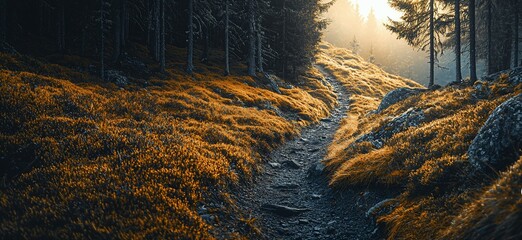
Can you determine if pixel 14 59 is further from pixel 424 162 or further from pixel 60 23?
pixel 424 162

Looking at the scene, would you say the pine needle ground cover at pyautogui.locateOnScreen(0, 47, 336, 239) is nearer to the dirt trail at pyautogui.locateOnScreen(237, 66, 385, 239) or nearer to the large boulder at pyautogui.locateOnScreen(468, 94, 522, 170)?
the dirt trail at pyautogui.locateOnScreen(237, 66, 385, 239)

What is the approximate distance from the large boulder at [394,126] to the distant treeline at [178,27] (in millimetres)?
23688

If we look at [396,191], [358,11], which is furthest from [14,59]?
[358,11]

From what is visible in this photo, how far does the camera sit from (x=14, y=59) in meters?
20.0

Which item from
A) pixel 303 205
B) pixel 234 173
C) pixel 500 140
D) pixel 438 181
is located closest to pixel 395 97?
pixel 303 205

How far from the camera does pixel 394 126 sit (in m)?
13.6

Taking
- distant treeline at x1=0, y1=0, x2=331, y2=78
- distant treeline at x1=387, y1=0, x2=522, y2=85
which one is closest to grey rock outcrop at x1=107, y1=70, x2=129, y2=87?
distant treeline at x1=0, y1=0, x2=331, y2=78

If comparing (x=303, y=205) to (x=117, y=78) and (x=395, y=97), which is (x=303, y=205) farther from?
(x=117, y=78)

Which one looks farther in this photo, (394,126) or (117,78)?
(117,78)

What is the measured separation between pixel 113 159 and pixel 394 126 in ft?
39.2

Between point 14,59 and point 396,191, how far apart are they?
24.9m

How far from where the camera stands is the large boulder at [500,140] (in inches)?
241

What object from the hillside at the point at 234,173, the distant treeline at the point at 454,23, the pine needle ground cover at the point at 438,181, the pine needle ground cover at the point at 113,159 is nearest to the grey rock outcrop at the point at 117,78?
the pine needle ground cover at the point at 113,159

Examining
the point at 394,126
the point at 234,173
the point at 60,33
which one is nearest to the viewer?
the point at 234,173
